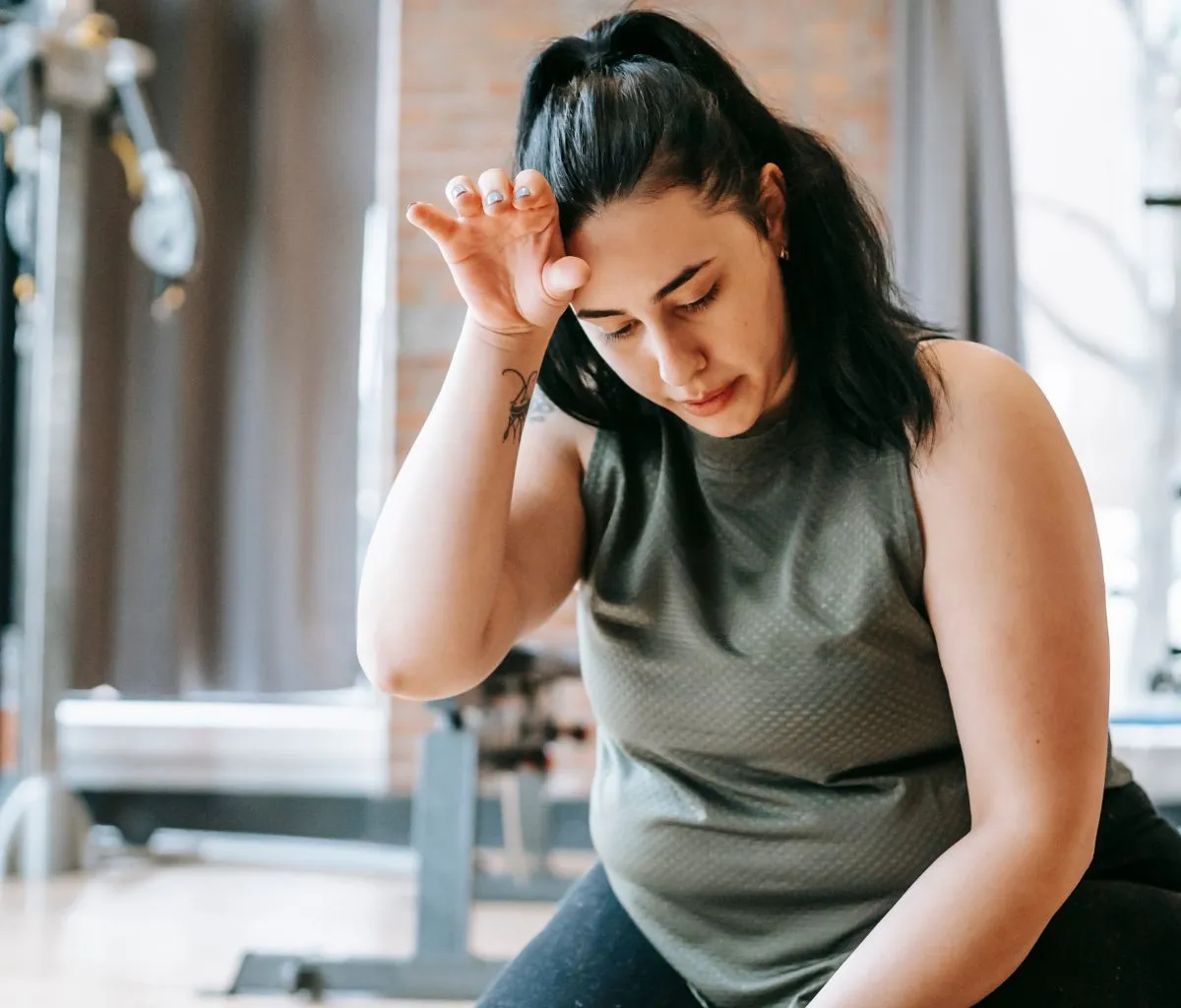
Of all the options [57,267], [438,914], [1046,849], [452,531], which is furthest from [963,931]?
[57,267]

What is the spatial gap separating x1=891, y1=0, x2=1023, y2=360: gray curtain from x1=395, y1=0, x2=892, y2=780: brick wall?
132mm

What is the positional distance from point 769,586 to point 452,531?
9.6 inches

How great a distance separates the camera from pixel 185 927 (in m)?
2.34

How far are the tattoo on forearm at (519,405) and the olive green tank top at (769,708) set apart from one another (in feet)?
0.34

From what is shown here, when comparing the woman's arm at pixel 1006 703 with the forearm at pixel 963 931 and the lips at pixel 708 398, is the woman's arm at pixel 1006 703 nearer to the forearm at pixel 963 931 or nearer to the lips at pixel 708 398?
the forearm at pixel 963 931

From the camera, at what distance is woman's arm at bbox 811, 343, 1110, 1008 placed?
77 cm

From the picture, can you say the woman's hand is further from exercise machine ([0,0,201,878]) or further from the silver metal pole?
the silver metal pole

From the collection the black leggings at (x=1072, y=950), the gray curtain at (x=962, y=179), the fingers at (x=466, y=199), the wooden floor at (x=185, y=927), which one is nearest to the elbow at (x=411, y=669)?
the black leggings at (x=1072, y=950)

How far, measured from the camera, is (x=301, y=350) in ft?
9.62

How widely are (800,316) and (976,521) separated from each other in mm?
212

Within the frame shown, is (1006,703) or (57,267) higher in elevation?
(57,267)

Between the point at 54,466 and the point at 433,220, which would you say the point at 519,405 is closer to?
the point at 433,220

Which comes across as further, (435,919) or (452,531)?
(435,919)

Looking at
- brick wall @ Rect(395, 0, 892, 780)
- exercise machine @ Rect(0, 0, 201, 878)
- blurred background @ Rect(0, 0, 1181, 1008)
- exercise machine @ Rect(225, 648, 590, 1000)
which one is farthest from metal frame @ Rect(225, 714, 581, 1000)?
brick wall @ Rect(395, 0, 892, 780)
